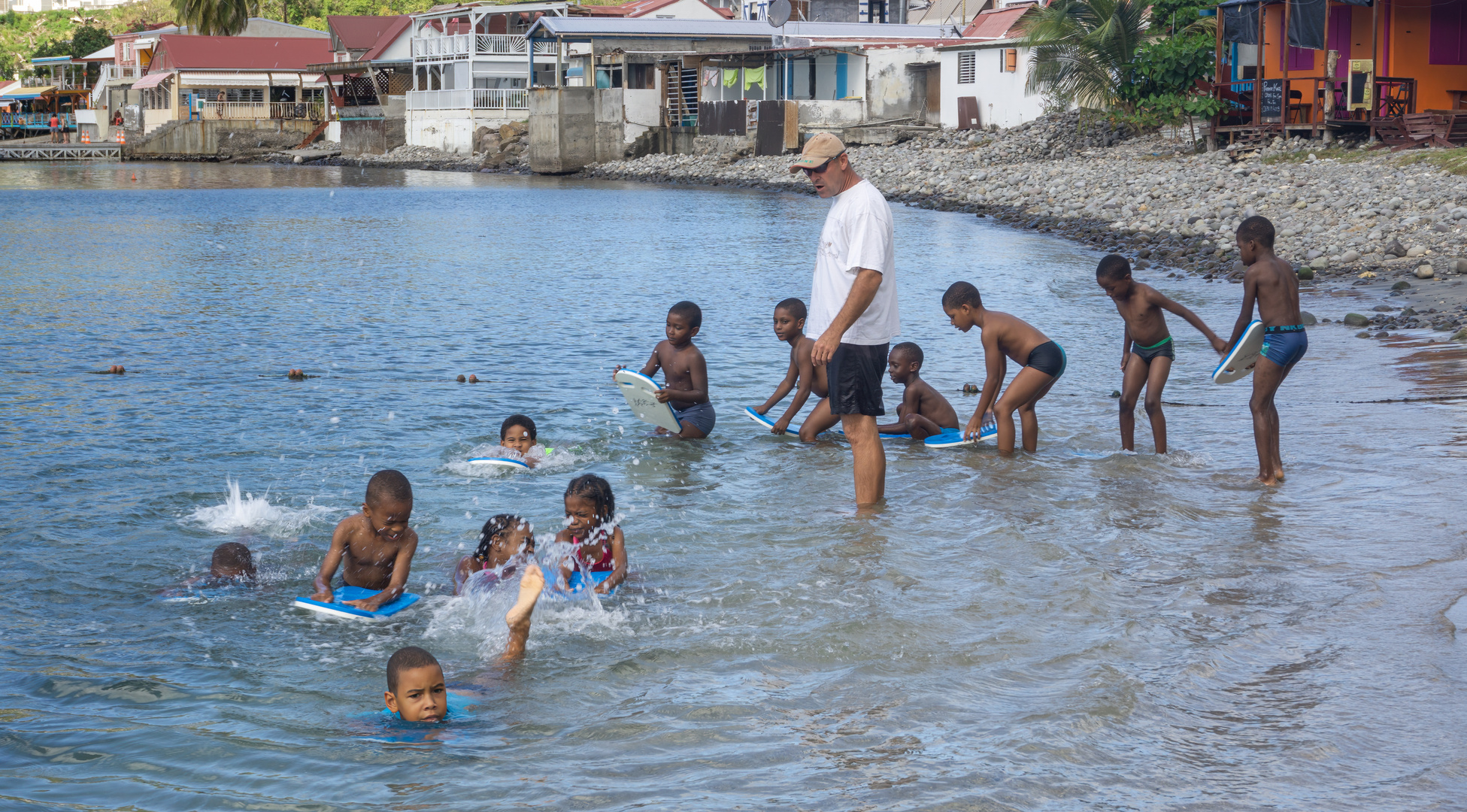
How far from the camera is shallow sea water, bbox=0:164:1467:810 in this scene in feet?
14.1

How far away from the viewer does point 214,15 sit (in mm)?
80312

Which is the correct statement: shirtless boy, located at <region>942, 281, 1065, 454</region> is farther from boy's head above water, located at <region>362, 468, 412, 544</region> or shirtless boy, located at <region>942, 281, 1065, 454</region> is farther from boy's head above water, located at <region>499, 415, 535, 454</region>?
boy's head above water, located at <region>362, 468, 412, 544</region>

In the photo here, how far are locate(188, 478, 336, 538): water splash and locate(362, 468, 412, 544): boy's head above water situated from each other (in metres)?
1.68

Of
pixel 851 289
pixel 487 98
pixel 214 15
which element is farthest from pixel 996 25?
pixel 214 15

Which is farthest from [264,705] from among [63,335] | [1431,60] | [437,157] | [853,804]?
[437,157]

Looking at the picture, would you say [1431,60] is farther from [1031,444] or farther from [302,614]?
[302,614]

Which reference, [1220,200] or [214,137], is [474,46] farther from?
[1220,200]

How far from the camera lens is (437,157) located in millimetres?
70000

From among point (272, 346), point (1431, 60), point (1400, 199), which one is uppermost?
point (1431, 60)

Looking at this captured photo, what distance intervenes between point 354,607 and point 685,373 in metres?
3.93

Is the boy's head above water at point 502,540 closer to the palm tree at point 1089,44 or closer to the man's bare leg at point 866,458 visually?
the man's bare leg at point 866,458

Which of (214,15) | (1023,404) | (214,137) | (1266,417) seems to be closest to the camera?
(1266,417)

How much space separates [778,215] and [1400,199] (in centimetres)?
1908

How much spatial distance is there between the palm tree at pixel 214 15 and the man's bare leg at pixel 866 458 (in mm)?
83282
